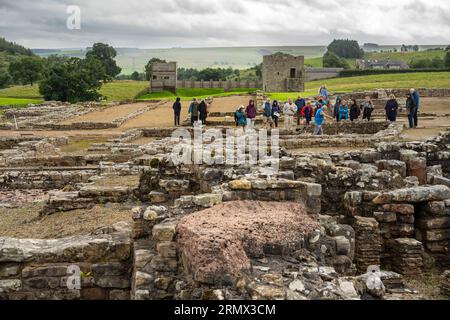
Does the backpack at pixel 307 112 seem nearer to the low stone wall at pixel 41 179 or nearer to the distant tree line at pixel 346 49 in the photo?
the low stone wall at pixel 41 179

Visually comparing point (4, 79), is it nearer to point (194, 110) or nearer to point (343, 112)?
point (194, 110)

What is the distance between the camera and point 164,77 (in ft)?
224

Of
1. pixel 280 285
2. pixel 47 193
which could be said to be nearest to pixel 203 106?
pixel 47 193

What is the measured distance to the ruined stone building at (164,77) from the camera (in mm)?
67625

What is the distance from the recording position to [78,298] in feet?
20.5

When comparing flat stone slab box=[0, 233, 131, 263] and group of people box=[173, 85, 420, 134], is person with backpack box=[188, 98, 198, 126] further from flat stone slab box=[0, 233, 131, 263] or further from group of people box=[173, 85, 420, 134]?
flat stone slab box=[0, 233, 131, 263]

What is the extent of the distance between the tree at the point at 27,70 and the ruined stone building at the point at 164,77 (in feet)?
70.6

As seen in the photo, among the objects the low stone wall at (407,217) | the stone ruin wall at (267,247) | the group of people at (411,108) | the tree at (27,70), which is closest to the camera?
the stone ruin wall at (267,247)

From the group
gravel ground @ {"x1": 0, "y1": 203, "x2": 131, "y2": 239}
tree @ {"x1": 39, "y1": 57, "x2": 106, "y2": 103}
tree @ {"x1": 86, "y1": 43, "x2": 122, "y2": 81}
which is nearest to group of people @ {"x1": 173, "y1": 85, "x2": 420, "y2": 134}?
gravel ground @ {"x1": 0, "y1": 203, "x2": 131, "y2": 239}

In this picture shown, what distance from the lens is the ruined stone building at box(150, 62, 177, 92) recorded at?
67625 mm

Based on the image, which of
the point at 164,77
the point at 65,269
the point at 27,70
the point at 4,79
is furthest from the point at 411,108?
the point at 4,79

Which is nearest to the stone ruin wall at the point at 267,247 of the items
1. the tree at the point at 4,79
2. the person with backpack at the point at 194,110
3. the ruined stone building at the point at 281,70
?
the person with backpack at the point at 194,110

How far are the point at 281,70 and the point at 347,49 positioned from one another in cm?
10965
